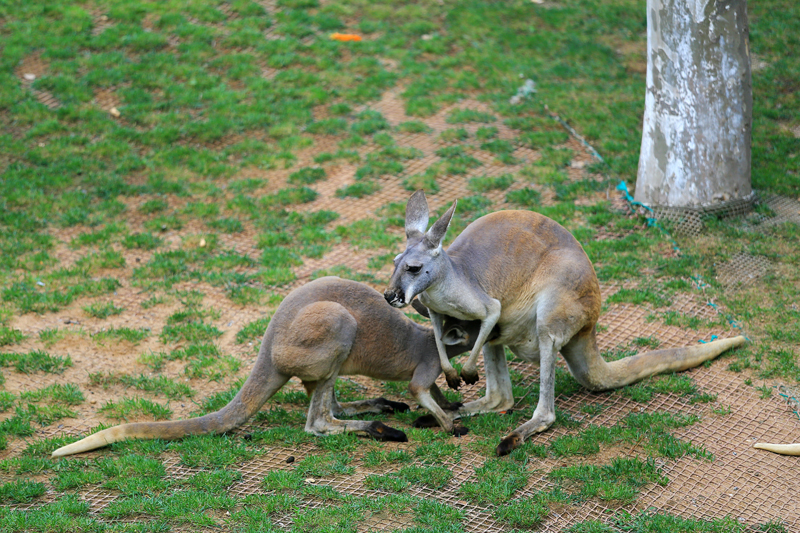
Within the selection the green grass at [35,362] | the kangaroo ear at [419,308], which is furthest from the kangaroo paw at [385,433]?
the green grass at [35,362]

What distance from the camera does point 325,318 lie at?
5188 mm

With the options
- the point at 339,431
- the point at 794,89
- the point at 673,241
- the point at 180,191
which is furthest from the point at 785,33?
the point at 339,431

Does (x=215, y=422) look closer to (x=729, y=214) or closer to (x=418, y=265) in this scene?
(x=418, y=265)

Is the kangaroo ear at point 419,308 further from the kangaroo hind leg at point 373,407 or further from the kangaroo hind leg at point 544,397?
the kangaroo hind leg at point 544,397

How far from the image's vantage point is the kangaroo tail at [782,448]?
4871 mm

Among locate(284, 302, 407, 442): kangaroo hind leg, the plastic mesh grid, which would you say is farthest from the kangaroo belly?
the plastic mesh grid

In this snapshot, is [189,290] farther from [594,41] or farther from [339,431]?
[594,41]

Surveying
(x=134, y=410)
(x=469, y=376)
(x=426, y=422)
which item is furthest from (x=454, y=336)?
(x=134, y=410)

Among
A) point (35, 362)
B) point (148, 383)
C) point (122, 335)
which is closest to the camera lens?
point (148, 383)

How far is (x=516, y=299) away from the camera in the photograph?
5309 millimetres

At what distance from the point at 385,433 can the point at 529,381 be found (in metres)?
1.40

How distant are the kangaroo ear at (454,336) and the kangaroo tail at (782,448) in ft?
6.61

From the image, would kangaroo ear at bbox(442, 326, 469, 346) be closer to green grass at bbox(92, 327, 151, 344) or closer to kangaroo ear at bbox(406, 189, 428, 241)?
kangaroo ear at bbox(406, 189, 428, 241)

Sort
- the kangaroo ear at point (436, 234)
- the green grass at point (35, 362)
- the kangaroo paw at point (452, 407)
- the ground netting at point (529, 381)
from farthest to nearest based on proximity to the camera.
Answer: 1. the green grass at point (35, 362)
2. the kangaroo paw at point (452, 407)
3. the kangaroo ear at point (436, 234)
4. the ground netting at point (529, 381)
